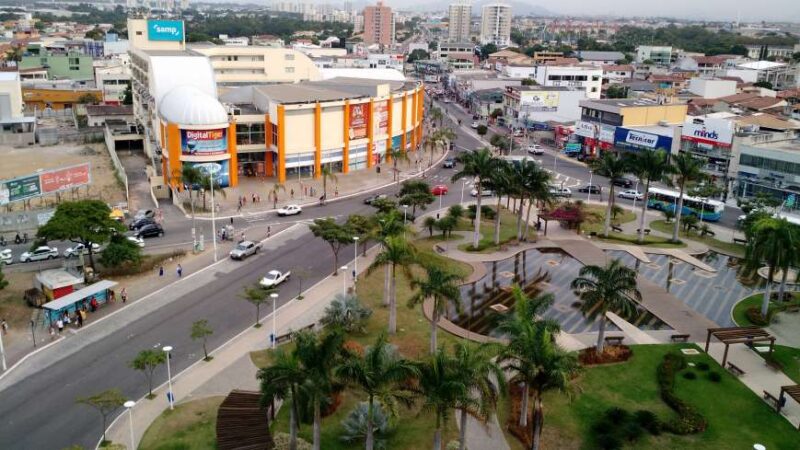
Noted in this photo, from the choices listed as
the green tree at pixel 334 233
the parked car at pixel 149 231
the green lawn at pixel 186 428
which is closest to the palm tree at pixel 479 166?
the green tree at pixel 334 233

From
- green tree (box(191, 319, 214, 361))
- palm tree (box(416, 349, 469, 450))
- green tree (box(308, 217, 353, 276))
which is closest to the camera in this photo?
palm tree (box(416, 349, 469, 450))

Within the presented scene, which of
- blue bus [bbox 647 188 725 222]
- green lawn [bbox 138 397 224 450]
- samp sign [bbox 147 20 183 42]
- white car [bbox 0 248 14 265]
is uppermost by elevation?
samp sign [bbox 147 20 183 42]

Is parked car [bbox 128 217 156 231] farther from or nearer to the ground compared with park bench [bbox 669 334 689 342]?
farther from the ground

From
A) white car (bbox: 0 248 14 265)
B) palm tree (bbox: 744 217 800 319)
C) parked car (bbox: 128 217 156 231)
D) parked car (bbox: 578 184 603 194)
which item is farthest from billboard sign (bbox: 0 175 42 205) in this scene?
palm tree (bbox: 744 217 800 319)

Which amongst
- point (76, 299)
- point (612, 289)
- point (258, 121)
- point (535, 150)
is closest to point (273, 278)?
point (76, 299)

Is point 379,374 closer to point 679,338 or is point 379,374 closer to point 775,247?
point 679,338

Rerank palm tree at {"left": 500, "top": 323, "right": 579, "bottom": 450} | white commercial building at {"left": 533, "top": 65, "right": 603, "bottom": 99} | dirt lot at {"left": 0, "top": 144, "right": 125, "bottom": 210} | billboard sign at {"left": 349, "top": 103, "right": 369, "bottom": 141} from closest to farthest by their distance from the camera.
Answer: palm tree at {"left": 500, "top": 323, "right": 579, "bottom": 450}
dirt lot at {"left": 0, "top": 144, "right": 125, "bottom": 210}
billboard sign at {"left": 349, "top": 103, "right": 369, "bottom": 141}
white commercial building at {"left": 533, "top": 65, "right": 603, "bottom": 99}

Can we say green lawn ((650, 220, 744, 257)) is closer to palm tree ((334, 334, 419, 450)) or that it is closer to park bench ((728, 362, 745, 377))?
park bench ((728, 362, 745, 377))
